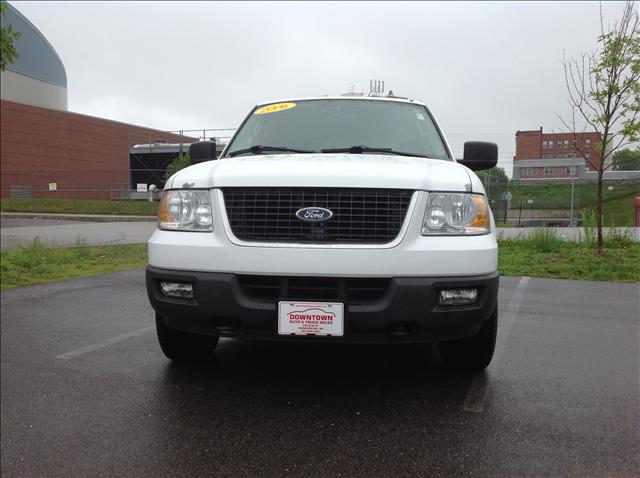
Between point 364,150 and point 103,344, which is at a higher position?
point 364,150

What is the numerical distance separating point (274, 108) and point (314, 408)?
105 inches

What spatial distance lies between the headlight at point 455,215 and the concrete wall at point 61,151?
108ft

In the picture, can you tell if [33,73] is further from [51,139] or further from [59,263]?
[59,263]

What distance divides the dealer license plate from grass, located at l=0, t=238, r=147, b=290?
212 inches

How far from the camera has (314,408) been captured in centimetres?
304

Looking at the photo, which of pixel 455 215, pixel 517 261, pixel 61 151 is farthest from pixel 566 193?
pixel 61 151

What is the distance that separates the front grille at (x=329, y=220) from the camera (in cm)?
284


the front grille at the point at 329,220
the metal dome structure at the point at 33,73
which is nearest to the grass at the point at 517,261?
the front grille at the point at 329,220

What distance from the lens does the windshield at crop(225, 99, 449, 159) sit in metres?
3.95

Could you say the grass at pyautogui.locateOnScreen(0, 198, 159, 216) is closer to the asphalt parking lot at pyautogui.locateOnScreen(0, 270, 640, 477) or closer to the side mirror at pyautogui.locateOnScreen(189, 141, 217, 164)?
the side mirror at pyautogui.locateOnScreen(189, 141, 217, 164)

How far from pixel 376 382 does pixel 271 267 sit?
121 cm

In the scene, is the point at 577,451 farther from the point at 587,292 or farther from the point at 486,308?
the point at 587,292

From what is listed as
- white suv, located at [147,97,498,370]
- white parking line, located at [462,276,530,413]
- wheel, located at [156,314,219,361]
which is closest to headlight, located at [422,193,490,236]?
white suv, located at [147,97,498,370]

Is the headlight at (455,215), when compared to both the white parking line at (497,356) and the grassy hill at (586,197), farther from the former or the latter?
the grassy hill at (586,197)
